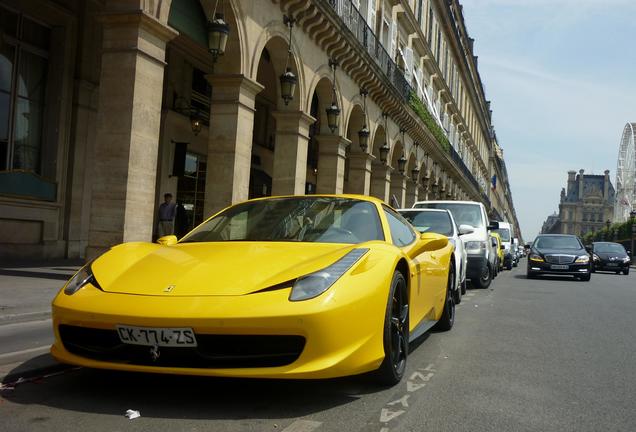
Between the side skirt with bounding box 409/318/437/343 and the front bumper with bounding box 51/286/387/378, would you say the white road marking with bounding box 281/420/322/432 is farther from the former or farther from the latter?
the side skirt with bounding box 409/318/437/343

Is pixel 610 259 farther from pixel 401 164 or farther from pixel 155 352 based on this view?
pixel 155 352

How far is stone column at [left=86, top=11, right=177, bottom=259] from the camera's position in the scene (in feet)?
30.1

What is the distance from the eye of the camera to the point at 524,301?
11.1 metres

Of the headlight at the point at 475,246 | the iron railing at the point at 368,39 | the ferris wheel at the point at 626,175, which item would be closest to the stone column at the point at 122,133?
the headlight at the point at 475,246

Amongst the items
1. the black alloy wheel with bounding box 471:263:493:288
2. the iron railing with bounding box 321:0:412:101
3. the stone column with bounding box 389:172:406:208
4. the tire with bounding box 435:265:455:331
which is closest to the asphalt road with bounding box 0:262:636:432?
the tire with bounding box 435:265:455:331

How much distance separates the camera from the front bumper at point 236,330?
130 inches

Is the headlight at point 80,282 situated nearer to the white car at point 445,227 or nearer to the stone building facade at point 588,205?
the white car at point 445,227

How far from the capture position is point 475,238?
1397 cm

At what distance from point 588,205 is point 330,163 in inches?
7018

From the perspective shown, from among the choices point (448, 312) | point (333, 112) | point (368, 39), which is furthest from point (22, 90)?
point (368, 39)

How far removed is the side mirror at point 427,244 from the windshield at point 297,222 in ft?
1.52

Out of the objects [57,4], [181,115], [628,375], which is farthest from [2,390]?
[181,115]

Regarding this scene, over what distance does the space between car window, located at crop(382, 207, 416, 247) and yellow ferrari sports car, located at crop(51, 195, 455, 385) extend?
15.5 inches

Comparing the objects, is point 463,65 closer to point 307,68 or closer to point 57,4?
point 307,68
